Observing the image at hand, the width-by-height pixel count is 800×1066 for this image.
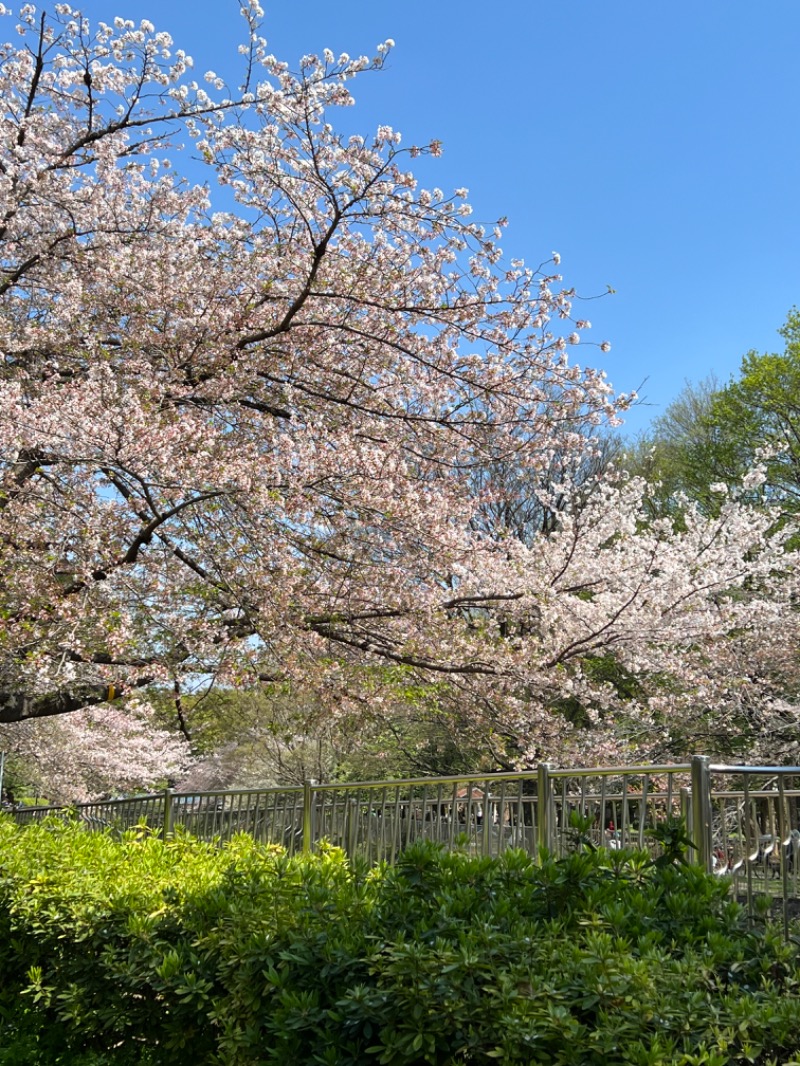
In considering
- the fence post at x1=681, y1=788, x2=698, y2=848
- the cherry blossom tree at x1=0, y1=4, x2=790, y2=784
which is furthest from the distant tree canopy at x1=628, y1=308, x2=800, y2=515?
the fence post at x1=681, y1=788, x2=698, y2=848

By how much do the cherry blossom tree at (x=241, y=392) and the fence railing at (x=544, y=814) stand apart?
171 cm

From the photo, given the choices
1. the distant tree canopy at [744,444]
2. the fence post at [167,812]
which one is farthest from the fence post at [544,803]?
the distant tree canopy at [744,444]

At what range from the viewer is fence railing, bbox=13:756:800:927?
4.75 meters

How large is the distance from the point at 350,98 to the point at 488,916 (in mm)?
7765

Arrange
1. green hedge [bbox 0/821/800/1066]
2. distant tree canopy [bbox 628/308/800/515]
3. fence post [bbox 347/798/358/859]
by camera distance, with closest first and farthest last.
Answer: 1. green hedge [bbox 0/821/800/1066]
2. fence post [bbox 347/798/358/859]
3. distant tree canopy [bbox 628/308/800/515]

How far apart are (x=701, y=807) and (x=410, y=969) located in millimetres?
2410

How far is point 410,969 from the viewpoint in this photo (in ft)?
9.29

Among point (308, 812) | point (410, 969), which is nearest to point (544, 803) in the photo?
point (308, 812)

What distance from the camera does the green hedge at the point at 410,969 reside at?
254 centimetres

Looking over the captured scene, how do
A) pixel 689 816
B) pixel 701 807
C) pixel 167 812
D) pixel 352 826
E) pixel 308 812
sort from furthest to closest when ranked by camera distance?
1. pixel 167 812
2. pixel 308 812
3. pixel 352 826
4. pixel 689 816
5. pixel 701 807

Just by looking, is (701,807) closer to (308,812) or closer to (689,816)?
(689,816)

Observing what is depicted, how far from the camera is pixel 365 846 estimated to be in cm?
796

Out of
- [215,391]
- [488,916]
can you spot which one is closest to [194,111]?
[215,391]

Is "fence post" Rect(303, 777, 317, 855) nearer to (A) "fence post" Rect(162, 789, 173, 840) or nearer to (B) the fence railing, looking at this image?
(B) the fence railing
